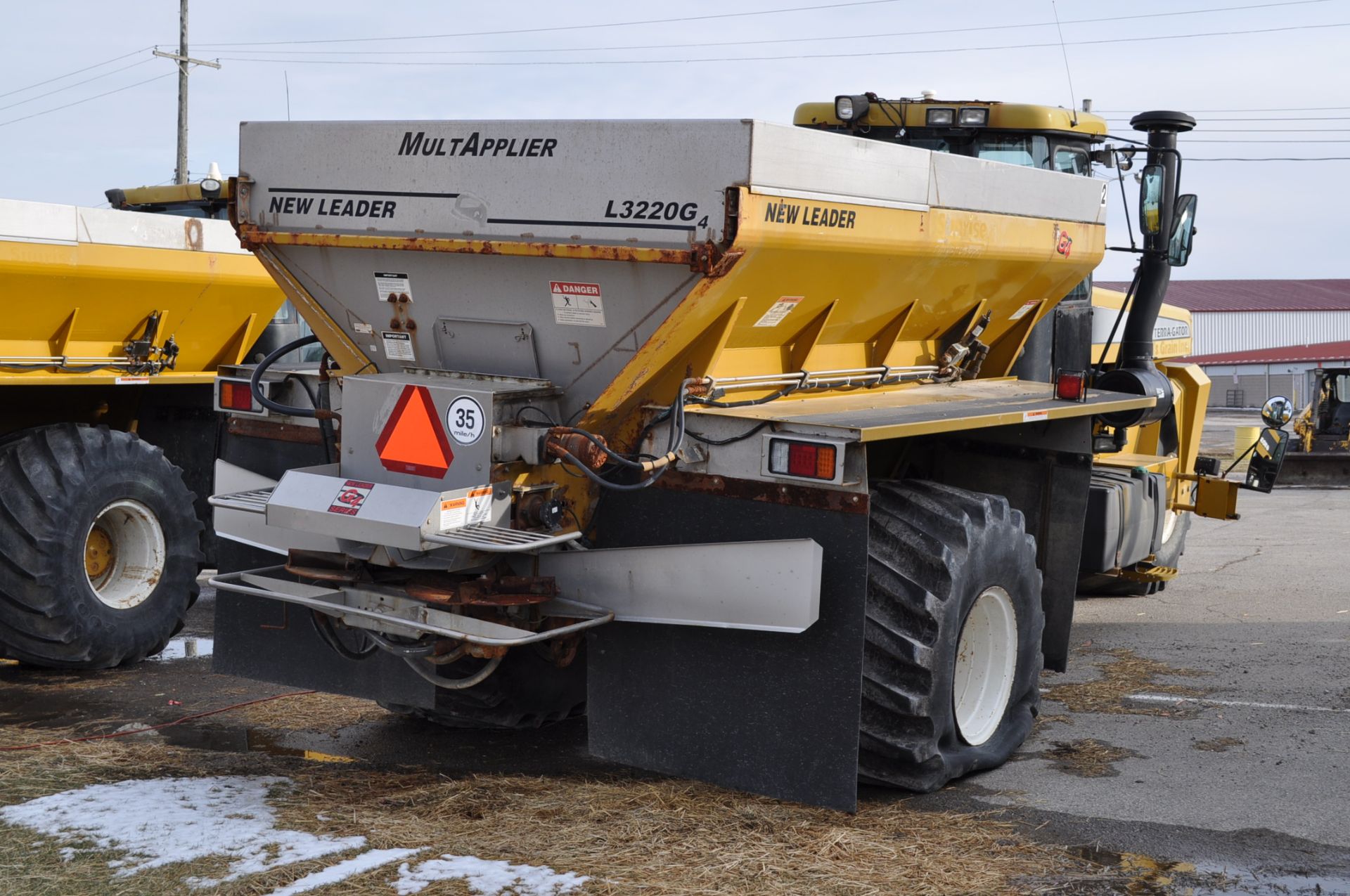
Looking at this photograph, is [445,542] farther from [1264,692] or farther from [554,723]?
[1264,692]

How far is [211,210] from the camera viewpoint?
9094mm

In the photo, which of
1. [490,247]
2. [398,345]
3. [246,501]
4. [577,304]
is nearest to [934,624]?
[577,304]

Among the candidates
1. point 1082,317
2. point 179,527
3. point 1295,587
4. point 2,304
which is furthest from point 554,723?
point 1295,587

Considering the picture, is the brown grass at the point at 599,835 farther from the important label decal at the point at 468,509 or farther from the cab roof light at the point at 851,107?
the cab roof light at the point at 851,107

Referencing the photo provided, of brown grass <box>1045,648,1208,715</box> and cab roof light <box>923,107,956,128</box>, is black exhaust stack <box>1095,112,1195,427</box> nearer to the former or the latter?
cab roof light <box>923,107,956,128</box>

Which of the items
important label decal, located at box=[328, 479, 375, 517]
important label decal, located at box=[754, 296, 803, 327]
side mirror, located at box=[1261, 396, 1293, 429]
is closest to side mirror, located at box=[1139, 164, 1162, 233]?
important label decal, located at box=[754, 296, 803, 327]

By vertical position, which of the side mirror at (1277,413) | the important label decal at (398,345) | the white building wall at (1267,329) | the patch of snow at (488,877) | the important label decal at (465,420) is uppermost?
the white building wall at (1267,329)

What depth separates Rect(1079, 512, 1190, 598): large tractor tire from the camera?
8.85 meters

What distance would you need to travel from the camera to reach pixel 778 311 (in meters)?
4.91

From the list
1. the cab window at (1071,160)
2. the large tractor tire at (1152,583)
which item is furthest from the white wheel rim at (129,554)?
the large tractor tire at (1152,583)

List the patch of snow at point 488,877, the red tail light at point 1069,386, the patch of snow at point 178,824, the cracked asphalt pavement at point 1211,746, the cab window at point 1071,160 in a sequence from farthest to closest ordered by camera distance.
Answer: the cab window at point 1071,160
the red tail light at point 1069,386
the cracked asphalt pavement at point 1211,746
the patch of snow at point 178,824
the patch of snow at point 488,877

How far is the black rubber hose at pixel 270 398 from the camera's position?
17.7ft

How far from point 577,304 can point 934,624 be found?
62.9 inches

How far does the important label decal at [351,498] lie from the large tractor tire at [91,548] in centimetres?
268
